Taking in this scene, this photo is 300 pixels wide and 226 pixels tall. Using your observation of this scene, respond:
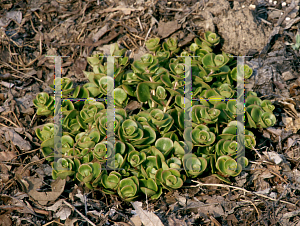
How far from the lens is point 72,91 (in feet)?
10.4

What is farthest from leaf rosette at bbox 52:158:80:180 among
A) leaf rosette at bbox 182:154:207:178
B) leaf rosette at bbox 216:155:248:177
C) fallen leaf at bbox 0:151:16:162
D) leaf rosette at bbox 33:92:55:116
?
leaf rosette at bbox 216:155:248:177

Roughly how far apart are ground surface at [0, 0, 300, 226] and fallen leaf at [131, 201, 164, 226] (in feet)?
0.13

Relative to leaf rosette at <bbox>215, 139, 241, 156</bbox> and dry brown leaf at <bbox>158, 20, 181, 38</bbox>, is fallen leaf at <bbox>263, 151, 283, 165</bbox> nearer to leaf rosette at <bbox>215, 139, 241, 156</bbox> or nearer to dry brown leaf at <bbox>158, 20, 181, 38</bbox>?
leaf rosette at <bbox>215, 139, 241, 156</bbox>

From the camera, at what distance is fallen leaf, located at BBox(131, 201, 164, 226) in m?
2.25

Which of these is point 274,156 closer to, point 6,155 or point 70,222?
point 70,222

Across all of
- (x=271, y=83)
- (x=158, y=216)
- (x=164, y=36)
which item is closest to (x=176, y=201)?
(x=158, y=216)

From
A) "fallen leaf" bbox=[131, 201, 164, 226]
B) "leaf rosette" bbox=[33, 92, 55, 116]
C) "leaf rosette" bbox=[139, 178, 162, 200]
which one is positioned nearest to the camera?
"fallen leaf" bbox=[131, 201, 164, 226]

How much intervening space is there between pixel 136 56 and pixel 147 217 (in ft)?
6.67

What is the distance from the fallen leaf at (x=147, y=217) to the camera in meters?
2.25

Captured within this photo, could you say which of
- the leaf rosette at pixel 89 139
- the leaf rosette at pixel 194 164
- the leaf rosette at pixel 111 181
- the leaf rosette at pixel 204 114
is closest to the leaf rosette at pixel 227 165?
the leaf rosette at pixel 194 164

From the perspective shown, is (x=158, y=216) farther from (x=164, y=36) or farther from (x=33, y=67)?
(x=33, y=67)

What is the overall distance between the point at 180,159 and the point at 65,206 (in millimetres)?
1117

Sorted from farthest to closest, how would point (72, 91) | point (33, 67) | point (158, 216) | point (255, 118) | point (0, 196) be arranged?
1. point (33, 67)
2. point (72, 91)
3. point (255, 118)
4. point (0, 196)
5. point (158, 216)

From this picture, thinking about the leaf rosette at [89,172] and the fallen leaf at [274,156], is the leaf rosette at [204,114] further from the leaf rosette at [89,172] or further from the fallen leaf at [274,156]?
the leaf rosette at [89,172]
